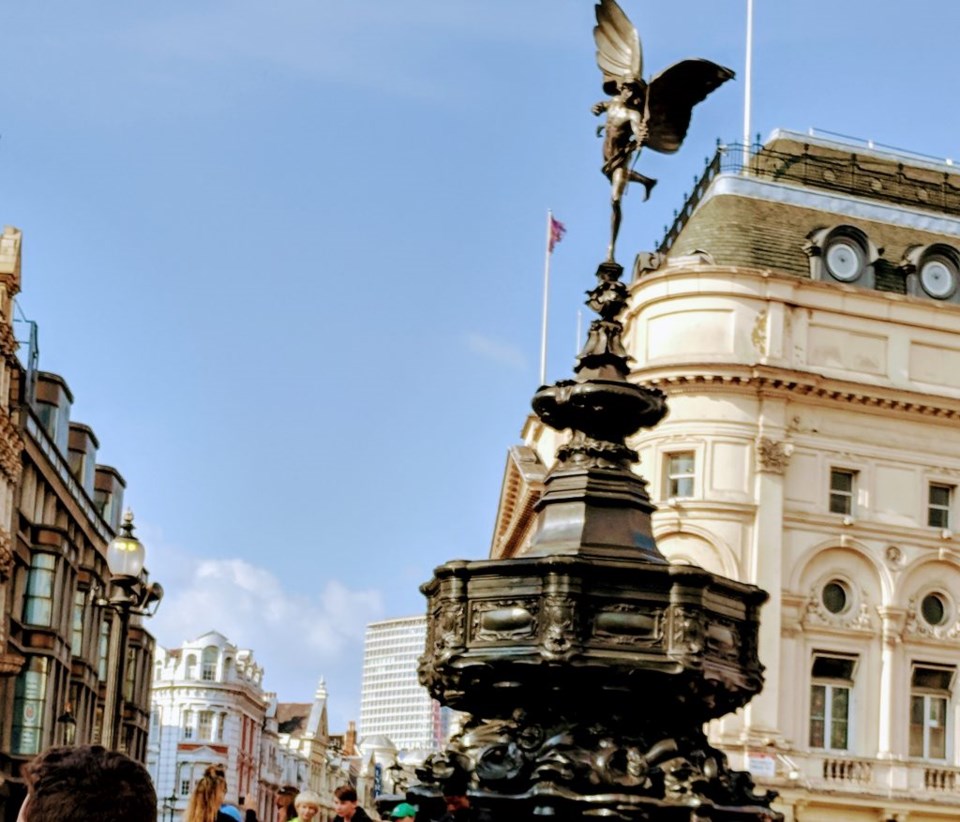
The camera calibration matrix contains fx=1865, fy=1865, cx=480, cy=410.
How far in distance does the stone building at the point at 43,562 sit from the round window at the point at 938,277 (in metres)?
22.1

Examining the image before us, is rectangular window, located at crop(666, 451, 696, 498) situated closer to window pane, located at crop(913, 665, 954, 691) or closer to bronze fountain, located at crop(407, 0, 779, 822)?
window pane, located at crop(913, 665, 954, 691)

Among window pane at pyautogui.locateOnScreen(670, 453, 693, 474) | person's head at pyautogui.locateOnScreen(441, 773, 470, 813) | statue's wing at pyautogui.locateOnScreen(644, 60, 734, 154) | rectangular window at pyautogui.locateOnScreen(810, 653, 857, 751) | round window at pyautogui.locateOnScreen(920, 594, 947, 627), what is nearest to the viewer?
person's head at pyautogui.locateOnScreen(441, 773, 470, 813)

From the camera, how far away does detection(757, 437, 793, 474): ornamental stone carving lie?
1767 inches

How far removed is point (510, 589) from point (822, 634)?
33781 mm

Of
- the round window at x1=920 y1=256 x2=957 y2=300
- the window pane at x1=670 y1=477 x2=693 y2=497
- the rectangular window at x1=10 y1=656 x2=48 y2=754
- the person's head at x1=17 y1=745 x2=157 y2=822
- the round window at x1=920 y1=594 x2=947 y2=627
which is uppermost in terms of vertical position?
the round window at x1=920 y1=256 x2=957 y2=300

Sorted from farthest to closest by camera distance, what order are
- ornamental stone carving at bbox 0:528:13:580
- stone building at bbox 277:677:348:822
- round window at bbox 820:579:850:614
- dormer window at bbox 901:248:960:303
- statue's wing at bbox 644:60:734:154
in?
stone building at bbox 277:677:348:822 < ornamental stone carving at bbox 0:528:13:580 < dormer window at bbox 901:248:960:303 < round window at bbox 820:579:850:614 < statue's wing at bbox 644:60:734:154

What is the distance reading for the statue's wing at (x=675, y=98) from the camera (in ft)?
45.2

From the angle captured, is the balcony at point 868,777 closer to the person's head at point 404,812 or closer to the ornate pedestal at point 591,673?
the person's head at point 404,812

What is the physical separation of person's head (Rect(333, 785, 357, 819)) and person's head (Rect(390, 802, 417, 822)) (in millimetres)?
594

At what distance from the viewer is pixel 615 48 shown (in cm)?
1418

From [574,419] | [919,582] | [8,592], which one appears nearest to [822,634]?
[919,582]

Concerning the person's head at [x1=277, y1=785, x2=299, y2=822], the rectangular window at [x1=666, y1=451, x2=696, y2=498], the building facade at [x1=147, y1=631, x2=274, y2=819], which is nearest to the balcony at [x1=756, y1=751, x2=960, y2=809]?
the rectangular window at [x1=666, y1=451, x2=696, y2=498]

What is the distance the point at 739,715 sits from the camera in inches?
1670

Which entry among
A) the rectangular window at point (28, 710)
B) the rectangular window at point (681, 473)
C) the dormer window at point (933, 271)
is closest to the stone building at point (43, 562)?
the rectangular window at point (28, 710)
